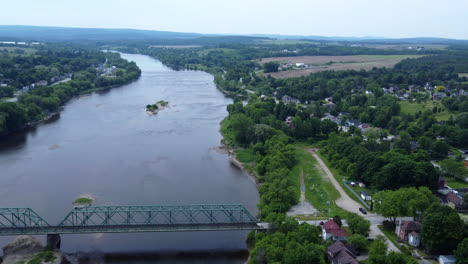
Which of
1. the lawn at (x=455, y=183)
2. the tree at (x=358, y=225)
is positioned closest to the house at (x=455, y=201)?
the lawn at (x=455, y=183)

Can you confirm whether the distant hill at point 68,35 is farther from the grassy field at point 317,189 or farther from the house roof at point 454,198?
the house roof at point 454,198

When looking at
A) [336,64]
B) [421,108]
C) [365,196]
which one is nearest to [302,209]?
[365,196]

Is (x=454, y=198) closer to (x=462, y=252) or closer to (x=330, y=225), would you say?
(x=462, y=252)

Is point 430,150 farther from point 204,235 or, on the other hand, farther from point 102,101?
point 102,101

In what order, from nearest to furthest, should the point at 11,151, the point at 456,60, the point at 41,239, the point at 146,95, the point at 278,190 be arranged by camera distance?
the point at 41,239
the point at 278,190
the point at 11,151
the point at 146,95
the point at 456,60

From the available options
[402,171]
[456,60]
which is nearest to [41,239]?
[402,171]

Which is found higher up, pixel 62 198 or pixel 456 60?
pixel 456 60
